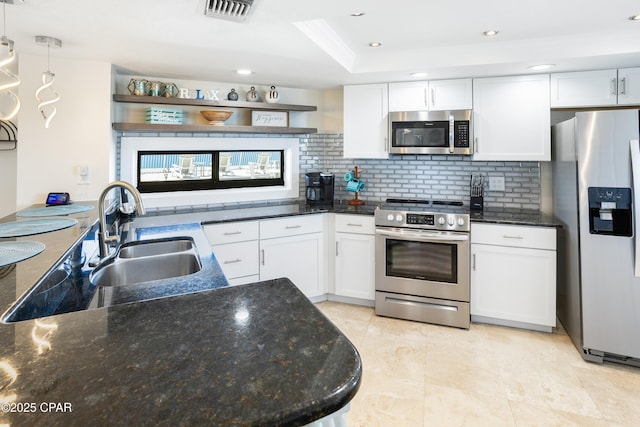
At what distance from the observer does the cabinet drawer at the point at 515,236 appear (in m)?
2.82

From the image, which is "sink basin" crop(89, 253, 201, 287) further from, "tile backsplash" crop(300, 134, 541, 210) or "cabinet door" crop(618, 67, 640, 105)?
"cabinet door" crop(618, 67, 640, 105)


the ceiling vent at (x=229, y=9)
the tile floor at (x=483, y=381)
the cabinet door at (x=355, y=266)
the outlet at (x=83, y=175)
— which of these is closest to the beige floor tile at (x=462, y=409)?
the tile floor at (x=483, y=381)

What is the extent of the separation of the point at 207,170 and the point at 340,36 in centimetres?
176

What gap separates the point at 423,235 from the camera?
3072 mm

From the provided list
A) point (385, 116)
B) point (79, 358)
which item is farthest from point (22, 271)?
point (385, 116)

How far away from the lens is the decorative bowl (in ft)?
10.9

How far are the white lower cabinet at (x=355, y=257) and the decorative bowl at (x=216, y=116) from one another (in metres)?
1.37

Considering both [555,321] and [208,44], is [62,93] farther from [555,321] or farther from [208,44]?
[555,321]

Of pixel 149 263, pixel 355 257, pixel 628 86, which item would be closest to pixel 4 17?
pixel 149 263

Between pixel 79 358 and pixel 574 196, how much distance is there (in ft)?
9.68

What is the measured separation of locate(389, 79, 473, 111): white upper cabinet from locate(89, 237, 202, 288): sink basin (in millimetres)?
2347

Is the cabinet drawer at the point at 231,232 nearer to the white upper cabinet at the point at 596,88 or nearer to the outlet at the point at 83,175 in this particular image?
the outlet at the point at 83,175

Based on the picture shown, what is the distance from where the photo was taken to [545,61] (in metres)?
2.77

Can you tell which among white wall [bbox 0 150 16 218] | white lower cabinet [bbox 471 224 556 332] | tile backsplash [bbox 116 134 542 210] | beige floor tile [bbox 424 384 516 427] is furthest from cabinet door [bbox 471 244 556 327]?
white wall [bbox 0 150 16 218]
